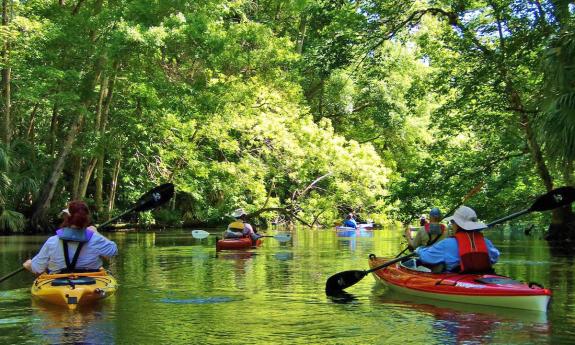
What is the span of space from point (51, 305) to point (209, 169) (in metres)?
22.0

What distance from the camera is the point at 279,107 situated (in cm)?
3188

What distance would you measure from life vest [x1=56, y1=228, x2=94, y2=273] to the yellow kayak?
0.12 m

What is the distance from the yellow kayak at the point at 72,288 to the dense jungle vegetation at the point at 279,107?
22.1 ft

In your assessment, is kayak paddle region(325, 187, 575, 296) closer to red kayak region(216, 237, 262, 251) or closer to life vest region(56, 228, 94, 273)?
life vest region(56, 228, 94, 273)

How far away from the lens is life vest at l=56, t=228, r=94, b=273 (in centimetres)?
832

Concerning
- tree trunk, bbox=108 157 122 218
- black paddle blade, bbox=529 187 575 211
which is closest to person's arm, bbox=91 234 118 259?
black paddle blade, bbox=529 187 575 211

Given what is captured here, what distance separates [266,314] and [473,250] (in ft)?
8.30

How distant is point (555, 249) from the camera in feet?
58.3

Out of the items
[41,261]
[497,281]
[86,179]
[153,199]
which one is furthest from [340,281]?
[86,179]

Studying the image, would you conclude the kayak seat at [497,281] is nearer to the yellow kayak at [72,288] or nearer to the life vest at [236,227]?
the yellow kayak at [72,288]

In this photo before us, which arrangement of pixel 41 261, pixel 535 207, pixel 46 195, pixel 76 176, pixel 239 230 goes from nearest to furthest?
pixel 41 261, pixel 535 207, pixel 239 230, pixel 46 195, pixel 76 176

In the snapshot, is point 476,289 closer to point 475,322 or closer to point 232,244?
point 475,322

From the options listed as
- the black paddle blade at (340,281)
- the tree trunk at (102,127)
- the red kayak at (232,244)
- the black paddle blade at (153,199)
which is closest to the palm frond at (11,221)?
the tree trunk at (102,127)

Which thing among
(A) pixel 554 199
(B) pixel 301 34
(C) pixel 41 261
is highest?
(B) pixel 301 34
